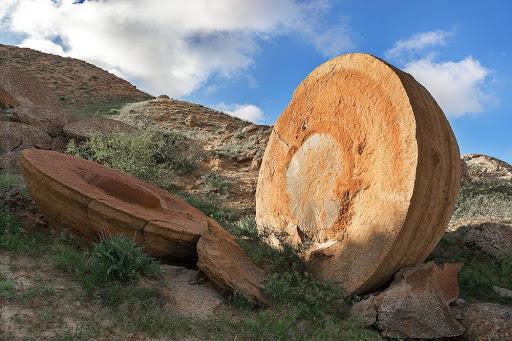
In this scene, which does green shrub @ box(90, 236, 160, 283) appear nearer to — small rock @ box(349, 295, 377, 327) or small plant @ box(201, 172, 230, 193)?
small rock @ box(349, 295, 377, 327)

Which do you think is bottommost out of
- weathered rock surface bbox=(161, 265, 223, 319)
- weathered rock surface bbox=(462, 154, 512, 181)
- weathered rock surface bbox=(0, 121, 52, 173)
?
weathered rock surface bbox=(161, 265, 223, 319)

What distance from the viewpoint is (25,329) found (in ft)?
11.8

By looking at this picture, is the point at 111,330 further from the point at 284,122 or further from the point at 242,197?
the point at 242,197

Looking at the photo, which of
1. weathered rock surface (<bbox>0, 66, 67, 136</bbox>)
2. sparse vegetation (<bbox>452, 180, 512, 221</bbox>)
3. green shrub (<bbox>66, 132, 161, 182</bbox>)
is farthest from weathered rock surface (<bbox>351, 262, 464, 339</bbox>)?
weathered rock surface (<bbox>0, 66, 67, 136</bbox>)

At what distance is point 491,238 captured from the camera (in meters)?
7.95

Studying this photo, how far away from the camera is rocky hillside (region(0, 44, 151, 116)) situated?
2558 centimetres

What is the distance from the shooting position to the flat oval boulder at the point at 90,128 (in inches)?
542

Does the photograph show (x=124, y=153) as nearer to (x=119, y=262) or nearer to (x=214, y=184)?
(x=214, y=184)

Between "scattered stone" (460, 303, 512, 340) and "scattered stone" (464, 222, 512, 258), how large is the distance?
115 inches

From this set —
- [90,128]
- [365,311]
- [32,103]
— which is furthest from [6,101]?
[365,311]

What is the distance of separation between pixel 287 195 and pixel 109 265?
2.79 metres

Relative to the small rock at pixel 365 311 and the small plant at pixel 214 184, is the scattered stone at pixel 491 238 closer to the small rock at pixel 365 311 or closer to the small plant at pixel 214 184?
the small rock at pixel 365 311

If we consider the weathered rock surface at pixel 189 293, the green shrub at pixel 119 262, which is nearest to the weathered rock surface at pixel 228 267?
the weathered rock surface at pixel 189 293

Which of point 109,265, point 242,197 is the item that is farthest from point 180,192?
point 109,265
